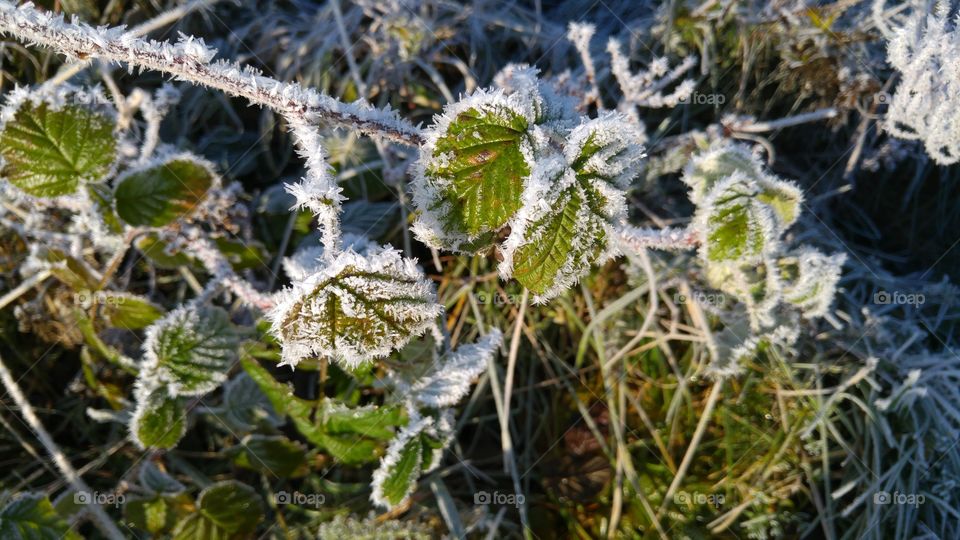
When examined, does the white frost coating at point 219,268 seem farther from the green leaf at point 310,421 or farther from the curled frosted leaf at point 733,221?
the curled frosted leaf at point 733,221

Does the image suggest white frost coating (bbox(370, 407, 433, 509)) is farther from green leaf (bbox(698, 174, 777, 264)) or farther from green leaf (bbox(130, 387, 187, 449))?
green leaf (bbox(698, 174, 777, 264))

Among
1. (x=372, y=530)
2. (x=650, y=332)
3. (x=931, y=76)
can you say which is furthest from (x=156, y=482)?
(x=931, y=76)

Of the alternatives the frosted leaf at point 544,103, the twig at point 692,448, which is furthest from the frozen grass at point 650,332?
the frosted leaf at point 544,103

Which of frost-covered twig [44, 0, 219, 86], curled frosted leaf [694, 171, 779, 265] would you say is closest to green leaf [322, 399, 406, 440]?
curled frosted leaf [694, 171, 779, 265]

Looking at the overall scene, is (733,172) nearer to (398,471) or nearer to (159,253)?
(398,471)

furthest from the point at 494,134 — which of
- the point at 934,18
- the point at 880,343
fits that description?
the point at 880,343

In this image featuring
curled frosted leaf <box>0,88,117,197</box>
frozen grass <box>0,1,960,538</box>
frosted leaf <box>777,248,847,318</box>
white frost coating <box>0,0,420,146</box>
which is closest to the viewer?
white frost coating <box>0,0,420,146</box>

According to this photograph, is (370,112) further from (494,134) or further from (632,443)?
(632,443)
